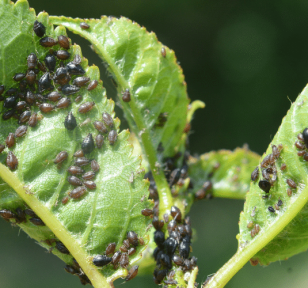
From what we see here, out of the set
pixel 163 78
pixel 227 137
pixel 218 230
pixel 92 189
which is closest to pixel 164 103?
pixel 163 78

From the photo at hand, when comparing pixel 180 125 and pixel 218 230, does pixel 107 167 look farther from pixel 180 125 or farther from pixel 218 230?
pixel 218 230

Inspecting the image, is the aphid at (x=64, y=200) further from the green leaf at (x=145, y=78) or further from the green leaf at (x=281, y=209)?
the green leaf at (x=281, y=209)

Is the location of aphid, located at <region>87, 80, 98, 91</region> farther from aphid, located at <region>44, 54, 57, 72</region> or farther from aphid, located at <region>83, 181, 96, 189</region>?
aphid, located at <region>83, 181, 96, 189</region>

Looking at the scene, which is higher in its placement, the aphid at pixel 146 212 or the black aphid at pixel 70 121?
the black aphid at pixel 70 121

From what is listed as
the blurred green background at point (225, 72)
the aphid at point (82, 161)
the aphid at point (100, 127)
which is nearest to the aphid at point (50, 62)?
the aphid at point (100, 127)

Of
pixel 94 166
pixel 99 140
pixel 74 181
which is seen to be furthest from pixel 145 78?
pixel 74 181
